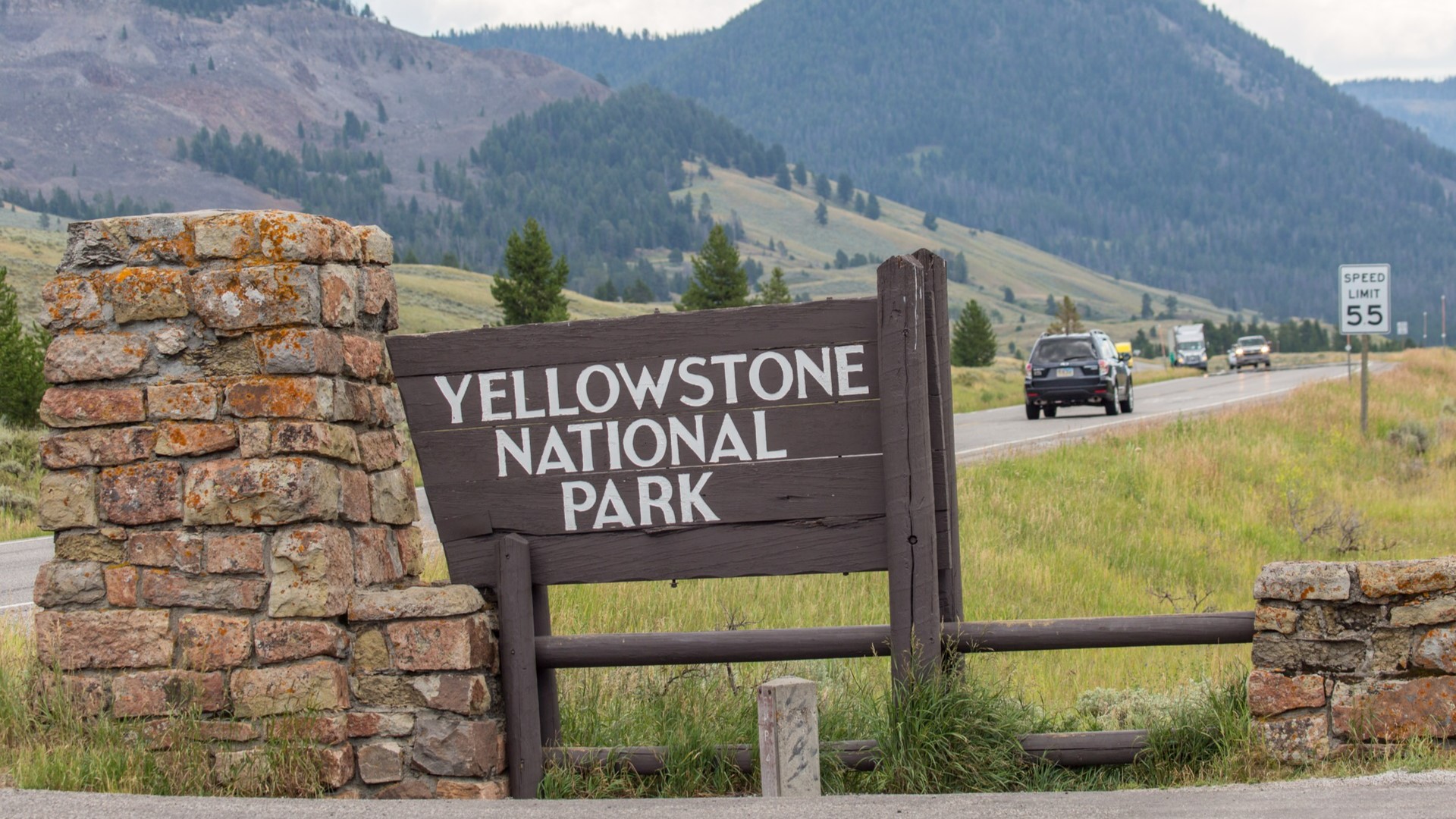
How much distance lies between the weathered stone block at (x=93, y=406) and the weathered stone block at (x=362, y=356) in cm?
79

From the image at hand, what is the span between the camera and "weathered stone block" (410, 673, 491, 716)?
536 cm

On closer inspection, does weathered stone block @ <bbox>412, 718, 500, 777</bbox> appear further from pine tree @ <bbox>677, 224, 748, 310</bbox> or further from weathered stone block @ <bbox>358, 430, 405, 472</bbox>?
pine tree @ <bbox>677, 224, 748, 310</bbox>

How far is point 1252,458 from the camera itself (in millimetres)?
18578

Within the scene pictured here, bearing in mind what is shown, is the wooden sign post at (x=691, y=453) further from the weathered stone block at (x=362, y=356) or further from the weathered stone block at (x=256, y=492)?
the weathered stone block at (x=256, y=492)

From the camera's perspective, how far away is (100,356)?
18.0 ft

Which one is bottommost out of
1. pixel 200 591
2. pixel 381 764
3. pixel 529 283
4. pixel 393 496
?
pixel 381 764

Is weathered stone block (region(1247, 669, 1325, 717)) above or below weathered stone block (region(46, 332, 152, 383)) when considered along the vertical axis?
below

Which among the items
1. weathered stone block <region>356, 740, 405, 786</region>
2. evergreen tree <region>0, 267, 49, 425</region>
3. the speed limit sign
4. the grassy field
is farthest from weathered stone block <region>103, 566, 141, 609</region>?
evergreen tree <region>0, 267, 49, 425</region>

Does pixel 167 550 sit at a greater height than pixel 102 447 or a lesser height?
lesser

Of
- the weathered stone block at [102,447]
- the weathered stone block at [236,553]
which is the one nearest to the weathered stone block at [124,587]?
the weathered stone block at [236,553]

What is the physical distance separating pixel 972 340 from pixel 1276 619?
258ft

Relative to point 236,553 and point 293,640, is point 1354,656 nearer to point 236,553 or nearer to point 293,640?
point 293,640

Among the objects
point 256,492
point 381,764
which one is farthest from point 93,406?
point 381,764

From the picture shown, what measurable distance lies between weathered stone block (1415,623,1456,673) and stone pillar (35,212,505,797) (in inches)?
135
